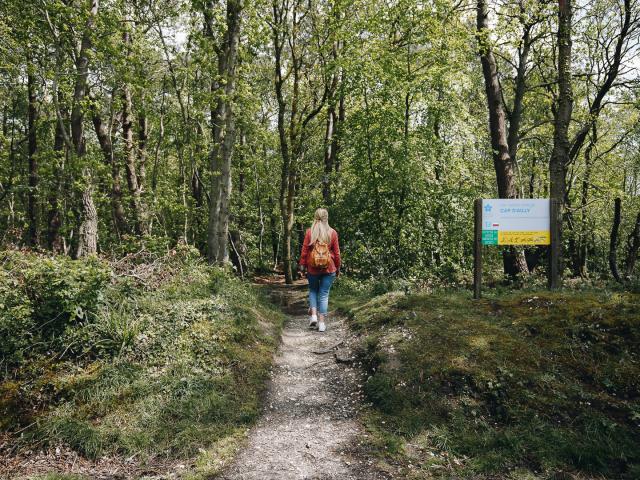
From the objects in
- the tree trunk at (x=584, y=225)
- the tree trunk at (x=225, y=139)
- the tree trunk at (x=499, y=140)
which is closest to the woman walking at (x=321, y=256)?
the tree trunk at (x=225, y=139)

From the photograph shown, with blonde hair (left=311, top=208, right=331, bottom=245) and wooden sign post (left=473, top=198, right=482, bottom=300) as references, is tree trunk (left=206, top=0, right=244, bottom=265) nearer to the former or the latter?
blonde hair (left=311, top=208, right=331, bottom=245)

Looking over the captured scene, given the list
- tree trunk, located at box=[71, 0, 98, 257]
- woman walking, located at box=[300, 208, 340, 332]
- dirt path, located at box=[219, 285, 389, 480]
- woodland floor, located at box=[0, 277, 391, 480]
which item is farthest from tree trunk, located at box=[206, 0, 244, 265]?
woodland floor, located at box=[0, 277, 391, 480]

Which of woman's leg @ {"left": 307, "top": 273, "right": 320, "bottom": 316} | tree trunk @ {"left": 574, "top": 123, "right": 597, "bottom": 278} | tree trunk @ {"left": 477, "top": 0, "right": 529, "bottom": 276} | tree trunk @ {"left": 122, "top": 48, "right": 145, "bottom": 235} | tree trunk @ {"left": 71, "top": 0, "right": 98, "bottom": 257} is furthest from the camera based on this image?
tree trunk @ {"left": 574, "top": 123, "right": 597, "bottom": 278}

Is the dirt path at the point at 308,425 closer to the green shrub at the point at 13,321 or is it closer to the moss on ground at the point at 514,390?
the moss on ground at the point at 514,390

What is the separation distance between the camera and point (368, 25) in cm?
1426

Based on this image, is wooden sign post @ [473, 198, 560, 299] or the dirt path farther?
wooden sign post @ [473, 198, 560, 299]

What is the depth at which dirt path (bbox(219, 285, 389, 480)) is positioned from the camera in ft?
13.4

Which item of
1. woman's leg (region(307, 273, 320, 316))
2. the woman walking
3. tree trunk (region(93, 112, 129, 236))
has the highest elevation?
tree trunk (region(93, 112, 129, 236))

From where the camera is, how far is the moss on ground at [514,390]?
4.03m

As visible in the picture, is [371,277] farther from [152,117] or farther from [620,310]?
[152,117]

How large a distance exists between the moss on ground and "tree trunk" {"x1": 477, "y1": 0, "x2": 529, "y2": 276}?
17.0 feet

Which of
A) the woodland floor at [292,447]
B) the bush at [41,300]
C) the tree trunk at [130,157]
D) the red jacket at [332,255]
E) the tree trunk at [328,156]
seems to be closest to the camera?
the woodland floor at [292,447]

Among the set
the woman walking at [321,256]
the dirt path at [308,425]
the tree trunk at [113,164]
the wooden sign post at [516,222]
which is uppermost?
the tree trunk at [113,164]

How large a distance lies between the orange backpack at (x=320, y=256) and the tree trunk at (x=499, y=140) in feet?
22.6
